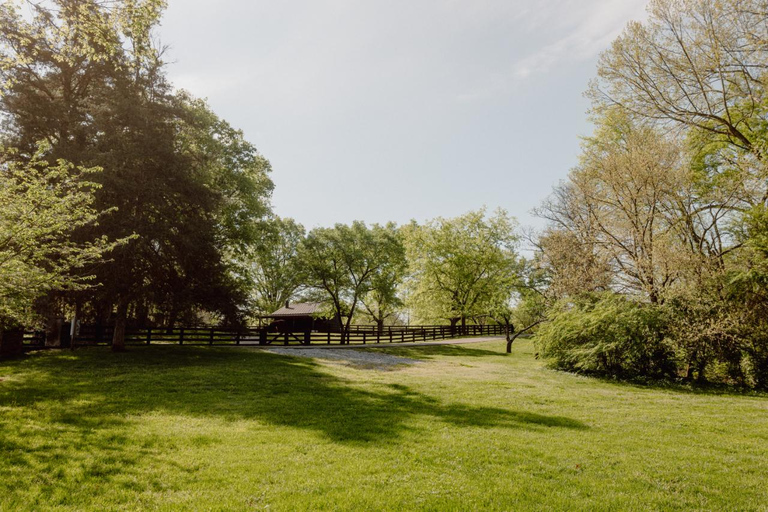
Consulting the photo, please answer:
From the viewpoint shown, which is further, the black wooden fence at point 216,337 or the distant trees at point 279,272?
the distant trees at point 279,272

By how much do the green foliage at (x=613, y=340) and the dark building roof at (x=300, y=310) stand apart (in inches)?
1202

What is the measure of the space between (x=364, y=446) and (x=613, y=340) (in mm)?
13562

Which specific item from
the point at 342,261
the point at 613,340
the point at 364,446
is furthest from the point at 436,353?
the point at 364,446

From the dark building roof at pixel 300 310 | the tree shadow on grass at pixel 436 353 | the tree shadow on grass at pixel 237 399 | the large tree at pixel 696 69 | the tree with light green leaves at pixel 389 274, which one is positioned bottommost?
the tree shadow on grass at pixel 436 353

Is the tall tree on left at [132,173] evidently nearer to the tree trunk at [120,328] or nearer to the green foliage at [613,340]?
the tree trunk at [120,328]

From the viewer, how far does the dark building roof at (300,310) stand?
44991mm

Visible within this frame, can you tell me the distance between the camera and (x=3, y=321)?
12539 millimetres

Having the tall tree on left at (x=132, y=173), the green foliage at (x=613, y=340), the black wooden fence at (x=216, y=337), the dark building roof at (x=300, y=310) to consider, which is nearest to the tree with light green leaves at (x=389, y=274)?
the dark building roof at (x=300, y=310)

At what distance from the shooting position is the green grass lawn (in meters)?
4.87

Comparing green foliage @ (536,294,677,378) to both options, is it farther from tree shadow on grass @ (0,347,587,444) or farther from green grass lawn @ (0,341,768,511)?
tree shadow on grass @ (0,347,587,444)

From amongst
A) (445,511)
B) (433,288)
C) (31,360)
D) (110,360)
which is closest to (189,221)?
(110,360)

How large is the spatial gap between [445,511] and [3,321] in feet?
49.3

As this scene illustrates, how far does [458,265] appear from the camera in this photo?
44.4m

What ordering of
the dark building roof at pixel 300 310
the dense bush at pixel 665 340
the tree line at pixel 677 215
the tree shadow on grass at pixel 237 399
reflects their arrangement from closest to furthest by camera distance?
the tree shadow on grass at pixel 237 399 < the tree line at pixel 677 215 < the dense bush at pixel 665 340 < the dark building roof at pixel 300 310
